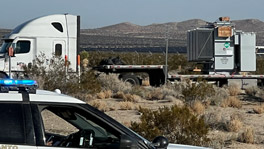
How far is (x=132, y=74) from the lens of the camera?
28781 mm

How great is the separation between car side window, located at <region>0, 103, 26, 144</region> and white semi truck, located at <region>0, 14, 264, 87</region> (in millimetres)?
17516

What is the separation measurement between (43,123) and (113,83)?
2095 cm

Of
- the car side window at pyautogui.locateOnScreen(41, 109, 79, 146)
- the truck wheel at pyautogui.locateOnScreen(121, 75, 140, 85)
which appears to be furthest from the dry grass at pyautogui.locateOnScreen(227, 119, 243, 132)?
the truck wheel at pyautogui.locateOnScreen(121, 75, 140, 85)

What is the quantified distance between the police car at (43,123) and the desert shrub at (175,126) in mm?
4641

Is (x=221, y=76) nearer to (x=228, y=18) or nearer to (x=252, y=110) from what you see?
(x=228, y=18)

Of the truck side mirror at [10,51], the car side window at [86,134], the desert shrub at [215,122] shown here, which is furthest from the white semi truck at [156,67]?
the car side window at [86,134]

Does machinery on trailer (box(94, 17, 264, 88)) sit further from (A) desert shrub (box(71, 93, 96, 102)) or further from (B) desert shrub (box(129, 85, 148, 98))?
(A) desert shrub (box(71, 93, 96, 102))

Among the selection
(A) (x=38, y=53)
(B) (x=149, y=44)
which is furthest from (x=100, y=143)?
(B) (x=149, y=44)

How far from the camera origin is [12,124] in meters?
5.09

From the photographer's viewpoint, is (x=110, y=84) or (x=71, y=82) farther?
(x=110, y=84)

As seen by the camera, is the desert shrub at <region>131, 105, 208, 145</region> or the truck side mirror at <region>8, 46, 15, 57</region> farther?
the truck side mirror at <region>8, 46, 15, 57</region>

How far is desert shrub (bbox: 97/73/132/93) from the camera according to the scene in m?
25.8

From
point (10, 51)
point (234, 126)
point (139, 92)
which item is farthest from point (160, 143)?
point (139, 92)

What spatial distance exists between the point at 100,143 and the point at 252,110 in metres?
14.4
